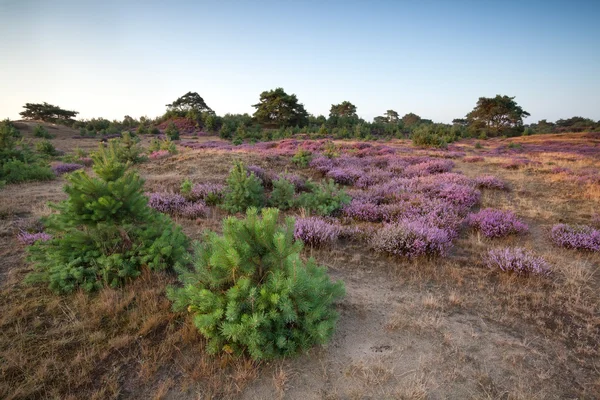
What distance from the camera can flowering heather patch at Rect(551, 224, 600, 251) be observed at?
548 centimetres

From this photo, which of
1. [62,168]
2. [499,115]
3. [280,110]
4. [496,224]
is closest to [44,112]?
[280,110]

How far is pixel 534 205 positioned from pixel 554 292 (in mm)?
5155

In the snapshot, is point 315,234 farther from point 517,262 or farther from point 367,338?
point 517,262

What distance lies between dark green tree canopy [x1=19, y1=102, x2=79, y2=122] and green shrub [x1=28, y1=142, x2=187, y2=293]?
44368 mm

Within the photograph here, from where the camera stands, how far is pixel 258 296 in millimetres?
2811

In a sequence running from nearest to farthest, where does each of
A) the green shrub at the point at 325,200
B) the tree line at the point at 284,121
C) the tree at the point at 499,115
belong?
the green shrub at the point at 325,200 < the tree line at the point at 284,121 < the tree at the point at 499,115

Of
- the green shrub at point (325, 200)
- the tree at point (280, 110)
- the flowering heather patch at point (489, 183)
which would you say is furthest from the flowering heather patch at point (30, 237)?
the tree at point (280, 110)

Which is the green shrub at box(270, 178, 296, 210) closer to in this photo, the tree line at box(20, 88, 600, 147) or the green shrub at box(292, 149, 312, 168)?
the green shrub at box(292, 149, 312, 168)

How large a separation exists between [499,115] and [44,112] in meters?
64.2

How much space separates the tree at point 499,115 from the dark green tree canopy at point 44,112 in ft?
193

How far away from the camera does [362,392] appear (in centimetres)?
260

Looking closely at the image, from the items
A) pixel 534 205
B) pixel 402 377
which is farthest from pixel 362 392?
pixel 534 205

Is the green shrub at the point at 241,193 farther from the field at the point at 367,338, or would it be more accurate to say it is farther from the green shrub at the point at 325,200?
the field at the point at 367,338

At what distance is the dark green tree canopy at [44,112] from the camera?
124ft
